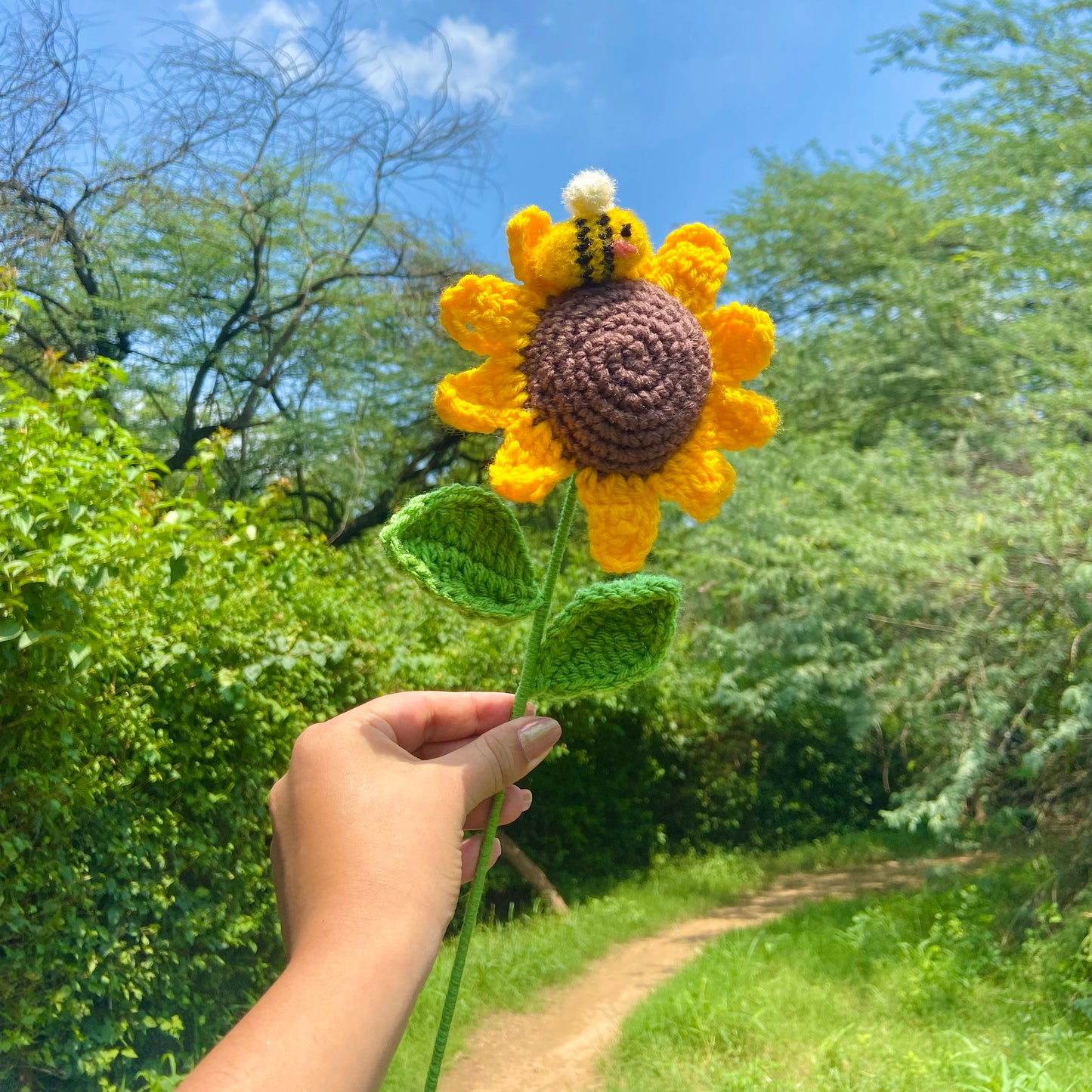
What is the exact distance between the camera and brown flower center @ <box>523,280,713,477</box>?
880mm

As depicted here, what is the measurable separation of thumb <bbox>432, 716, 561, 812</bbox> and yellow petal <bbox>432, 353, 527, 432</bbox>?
0.31 metres

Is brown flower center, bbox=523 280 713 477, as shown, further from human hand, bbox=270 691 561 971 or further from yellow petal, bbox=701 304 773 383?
human hand, bbox=270 691 561 971

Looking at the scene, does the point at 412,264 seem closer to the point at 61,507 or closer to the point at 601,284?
the point at 61,507

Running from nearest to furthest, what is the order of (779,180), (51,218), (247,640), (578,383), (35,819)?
(578,383), (35,819), (247,640), (51,218), (779,180)

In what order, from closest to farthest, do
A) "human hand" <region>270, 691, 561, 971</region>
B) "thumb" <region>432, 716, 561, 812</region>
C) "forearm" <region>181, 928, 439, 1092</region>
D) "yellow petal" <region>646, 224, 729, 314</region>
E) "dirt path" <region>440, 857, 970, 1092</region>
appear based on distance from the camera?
"forearm" <region>181, 928, 439, 1092</region> < "human hand" <region>270, 691, 561, 971</region> < "thumb" <region>432, 716, 561, 812</region> < "yellow petal" <region>646, 224, 729, 314</region> < "dirt path" <region>440, 857, 970, 1092</region>

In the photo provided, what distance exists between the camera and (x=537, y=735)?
0.89 m

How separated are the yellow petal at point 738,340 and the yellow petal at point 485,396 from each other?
218 millimetres

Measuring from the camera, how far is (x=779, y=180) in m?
7.14

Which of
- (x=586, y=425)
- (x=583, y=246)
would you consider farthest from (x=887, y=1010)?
(x=583, y=246)

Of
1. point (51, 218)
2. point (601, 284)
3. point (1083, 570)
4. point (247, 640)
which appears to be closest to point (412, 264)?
point (51, 218)

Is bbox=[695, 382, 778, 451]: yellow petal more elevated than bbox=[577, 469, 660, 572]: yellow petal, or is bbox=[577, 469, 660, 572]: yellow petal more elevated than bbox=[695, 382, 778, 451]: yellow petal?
bbox=[695, 382, 778, 451]: yellow petal

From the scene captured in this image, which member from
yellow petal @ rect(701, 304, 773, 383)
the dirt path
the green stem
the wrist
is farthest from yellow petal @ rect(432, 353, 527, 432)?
the dirt path

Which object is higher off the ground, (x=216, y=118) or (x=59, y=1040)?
(x=216, y=118)

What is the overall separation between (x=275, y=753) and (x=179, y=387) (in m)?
4.62
